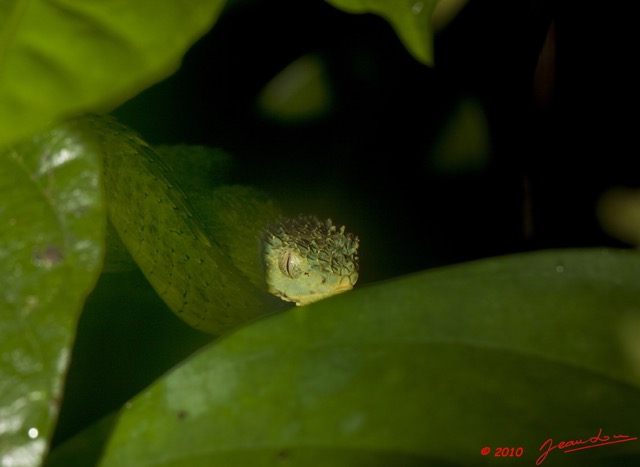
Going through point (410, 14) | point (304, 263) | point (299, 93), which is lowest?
point (304, 263)

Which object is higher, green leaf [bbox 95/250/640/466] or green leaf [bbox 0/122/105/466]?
green leaf [bbox 0/122/105/466]

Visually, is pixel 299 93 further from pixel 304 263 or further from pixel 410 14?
pixel 410 14

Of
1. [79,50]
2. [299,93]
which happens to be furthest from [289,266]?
[79,50]

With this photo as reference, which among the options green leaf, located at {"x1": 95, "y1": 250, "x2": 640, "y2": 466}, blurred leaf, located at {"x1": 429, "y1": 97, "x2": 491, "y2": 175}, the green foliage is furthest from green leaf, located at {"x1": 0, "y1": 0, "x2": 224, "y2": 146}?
blurred leaf, located at {"x1": 429, "y1": 97, "x2": 491, "y2": 175}

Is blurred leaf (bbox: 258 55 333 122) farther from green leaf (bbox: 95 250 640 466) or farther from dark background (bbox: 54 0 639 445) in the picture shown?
green leaf (bbox: 95 250 640 466)

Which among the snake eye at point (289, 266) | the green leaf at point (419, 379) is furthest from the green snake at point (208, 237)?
the green leaf at point (419, 379)
